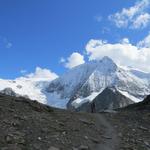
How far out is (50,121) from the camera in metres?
27.8

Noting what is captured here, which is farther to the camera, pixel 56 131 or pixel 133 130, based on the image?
pixel 133 130

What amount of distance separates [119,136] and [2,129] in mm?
9605

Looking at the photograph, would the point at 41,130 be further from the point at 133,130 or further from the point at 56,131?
the point at 133,130

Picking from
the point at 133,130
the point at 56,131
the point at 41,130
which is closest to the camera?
the point at 41,130

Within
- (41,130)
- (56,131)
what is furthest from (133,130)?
(41,130)

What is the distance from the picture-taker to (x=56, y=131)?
25.4 m

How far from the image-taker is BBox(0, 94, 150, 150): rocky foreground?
21945 millimetres

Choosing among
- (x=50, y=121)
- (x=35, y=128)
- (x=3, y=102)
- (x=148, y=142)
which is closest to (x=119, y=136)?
(x=148, y=142)

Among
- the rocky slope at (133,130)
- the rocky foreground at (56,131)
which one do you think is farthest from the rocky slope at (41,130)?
the rocky slope at (133,130)

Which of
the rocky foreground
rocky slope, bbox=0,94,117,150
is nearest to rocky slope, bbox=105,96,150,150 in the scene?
the rocky foreground

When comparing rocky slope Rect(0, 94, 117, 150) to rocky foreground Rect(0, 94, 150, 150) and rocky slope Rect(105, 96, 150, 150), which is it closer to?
rocky foreground Rect(0, 94, 150, 150)

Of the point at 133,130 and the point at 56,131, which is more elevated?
the point at 133,130

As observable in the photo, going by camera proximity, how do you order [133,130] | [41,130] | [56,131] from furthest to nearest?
[133,130] < [56,131] < [41,130]

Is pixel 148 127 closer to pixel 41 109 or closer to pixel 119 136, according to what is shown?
pixel 119 136
